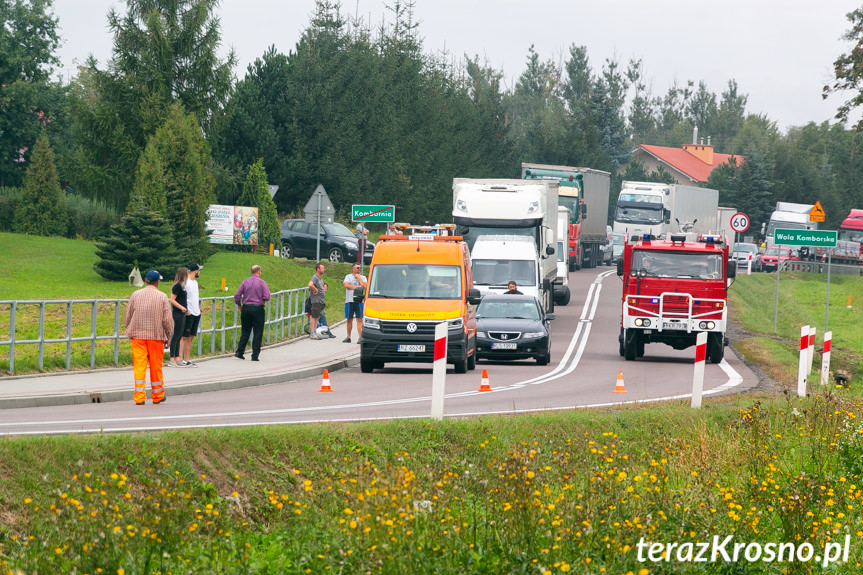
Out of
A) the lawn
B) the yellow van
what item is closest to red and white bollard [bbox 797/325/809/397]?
the yellow van

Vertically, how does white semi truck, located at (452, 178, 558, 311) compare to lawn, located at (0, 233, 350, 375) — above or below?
above

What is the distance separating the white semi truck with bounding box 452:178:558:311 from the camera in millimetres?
33219

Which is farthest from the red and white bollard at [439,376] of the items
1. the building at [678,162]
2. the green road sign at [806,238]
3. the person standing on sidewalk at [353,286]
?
the building at [678,162]

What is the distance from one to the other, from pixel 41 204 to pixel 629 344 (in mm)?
34184

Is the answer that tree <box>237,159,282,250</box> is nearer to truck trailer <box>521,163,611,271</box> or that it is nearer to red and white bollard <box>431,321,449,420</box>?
truck trailer <box>521,163,611,271</box>

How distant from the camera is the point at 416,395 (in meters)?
18.4

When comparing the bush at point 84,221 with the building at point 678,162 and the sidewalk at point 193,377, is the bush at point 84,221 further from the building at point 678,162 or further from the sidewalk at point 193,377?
the building at point 678,162

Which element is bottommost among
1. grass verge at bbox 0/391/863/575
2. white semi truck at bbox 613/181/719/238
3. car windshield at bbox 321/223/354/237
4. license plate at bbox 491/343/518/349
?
license plate at bbox 491/343/518/349

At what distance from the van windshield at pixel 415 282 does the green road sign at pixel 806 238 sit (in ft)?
36.0

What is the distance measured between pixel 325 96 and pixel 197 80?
9059 millimetres

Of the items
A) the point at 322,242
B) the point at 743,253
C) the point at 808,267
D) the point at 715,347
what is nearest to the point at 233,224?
the point at 322,242

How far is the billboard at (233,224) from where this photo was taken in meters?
48.4

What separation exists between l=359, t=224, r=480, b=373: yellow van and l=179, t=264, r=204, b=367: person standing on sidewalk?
3.07 m

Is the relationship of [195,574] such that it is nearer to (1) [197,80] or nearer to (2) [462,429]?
(2) [462,429]
